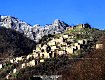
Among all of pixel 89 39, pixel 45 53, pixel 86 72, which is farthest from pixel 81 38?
pixel 86 72

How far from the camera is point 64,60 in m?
164

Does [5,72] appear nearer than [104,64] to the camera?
No

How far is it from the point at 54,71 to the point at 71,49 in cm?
1891

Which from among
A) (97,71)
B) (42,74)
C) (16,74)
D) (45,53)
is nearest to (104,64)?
(97,71)

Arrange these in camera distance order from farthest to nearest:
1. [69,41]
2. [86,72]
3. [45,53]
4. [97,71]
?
[69,41], [45,53], [86,72], [97,71]

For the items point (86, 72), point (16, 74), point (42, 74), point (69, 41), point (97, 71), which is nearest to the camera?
point (97, 71)

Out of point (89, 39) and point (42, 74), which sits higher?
point (89, 39)

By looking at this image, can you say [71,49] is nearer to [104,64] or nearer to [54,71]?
[54,71]

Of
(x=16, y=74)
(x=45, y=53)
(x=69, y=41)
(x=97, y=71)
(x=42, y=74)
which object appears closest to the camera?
(x=97, y=71)

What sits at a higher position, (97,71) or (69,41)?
(69,41)

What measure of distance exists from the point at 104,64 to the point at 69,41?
5233 inches

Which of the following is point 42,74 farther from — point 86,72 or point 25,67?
point 86,72

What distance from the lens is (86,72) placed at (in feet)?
210

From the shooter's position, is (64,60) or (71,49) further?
(71,49)
